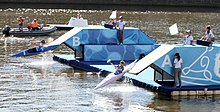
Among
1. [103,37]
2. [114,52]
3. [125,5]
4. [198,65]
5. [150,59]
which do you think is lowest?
[198,65]

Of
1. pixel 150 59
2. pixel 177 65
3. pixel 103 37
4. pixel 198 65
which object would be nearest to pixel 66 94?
pixel 150 59

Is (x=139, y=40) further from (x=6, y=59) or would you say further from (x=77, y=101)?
A: (x=77, y=101)

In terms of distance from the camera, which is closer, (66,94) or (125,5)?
(66,94)

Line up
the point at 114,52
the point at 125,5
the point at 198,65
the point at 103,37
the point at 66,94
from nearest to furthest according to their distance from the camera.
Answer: the point at 66,94 → the point at 198,65 → the point at 114,52 → the point at 103,37 → the point at 125,5

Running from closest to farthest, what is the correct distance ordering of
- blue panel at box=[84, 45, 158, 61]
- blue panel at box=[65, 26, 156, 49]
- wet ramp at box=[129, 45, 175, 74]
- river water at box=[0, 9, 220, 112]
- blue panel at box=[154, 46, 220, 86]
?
river water at box=[0, 9, 220, 112]
wet ramp at box=[129, 45, 175, 74]
blue panel at box=[154, 46, 220, 86]
blue panel at box=[84, 45, 158, 61]
blue panel at box=[65, 26, 156, 49]

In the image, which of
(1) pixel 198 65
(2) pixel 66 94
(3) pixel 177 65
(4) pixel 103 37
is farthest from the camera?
(4) pixel 103 37

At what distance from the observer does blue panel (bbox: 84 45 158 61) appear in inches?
1501

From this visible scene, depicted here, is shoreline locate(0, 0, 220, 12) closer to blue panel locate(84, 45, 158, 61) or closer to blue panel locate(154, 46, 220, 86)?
blue panel locate(84, 45, 158, 61)

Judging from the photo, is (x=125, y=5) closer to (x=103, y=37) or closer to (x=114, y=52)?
(x=103, y=37)

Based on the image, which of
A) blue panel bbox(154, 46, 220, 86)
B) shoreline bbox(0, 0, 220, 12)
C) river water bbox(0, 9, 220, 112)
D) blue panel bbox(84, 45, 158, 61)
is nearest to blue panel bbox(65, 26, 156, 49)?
blue panel bbox(84, 45, 158, 61)

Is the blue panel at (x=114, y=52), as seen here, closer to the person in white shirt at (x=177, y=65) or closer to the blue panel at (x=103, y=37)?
the blue panel at (x=103, y=37)

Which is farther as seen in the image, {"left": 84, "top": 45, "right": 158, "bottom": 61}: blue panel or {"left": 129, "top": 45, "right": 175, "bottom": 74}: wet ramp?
{"left": 84, "top": 45, "right": 158, "bottom": 61}: blue panel

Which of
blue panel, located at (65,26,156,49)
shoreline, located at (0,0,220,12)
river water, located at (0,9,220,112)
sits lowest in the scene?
river water, located at (0,9,220,112)

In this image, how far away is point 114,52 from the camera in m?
38.5
